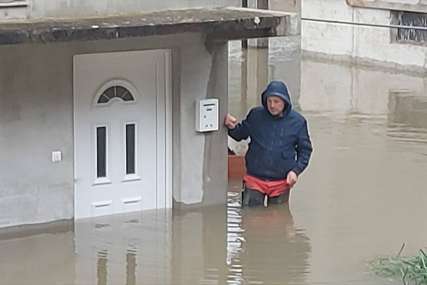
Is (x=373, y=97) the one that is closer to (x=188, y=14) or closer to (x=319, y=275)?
(x=188, y=14)

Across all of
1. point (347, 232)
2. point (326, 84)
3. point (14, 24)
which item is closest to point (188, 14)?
point (14, 24)

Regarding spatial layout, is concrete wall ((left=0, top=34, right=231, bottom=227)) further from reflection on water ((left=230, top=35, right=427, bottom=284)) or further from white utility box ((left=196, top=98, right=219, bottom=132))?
reflection on water ((left=230, top=35, right=427, bottom=284))

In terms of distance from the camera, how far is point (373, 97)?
22.1m

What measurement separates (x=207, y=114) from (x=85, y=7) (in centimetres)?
205

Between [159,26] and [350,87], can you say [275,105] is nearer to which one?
[159,26]

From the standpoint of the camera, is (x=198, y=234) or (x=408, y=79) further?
(x=408, y=79)

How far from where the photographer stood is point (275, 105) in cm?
1304

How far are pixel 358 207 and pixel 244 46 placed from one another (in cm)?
1612

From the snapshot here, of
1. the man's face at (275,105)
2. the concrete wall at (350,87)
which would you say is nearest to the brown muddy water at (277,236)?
the man's face at (275,105)

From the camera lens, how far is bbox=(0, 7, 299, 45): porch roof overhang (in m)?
10.9

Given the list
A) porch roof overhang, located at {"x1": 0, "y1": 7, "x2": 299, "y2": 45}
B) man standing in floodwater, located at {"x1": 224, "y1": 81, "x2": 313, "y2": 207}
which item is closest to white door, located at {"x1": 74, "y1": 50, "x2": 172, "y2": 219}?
porch roof overhang, located at {"x1": 0, "y1": 7, "x2": 299, "y2": 45}

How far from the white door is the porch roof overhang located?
2.50ft

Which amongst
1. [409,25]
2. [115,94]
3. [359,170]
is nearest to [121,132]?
[115,94]

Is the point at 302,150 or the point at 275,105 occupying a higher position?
the point at 275,105
